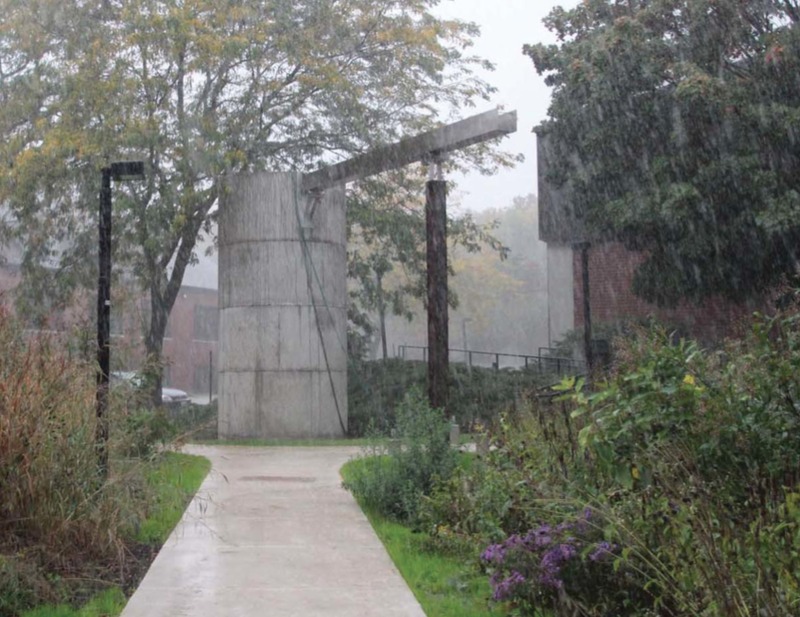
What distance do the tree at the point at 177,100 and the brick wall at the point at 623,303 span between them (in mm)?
7247

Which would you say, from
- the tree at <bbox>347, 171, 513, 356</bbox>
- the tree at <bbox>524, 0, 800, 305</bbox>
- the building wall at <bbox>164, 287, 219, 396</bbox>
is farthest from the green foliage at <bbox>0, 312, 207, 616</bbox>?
the building wall at <bbox>164, 287, 219, 396</bbox>

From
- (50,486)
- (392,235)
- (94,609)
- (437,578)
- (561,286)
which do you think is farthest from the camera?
(561,286)

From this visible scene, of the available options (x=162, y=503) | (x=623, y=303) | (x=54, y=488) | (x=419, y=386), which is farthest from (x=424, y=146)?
(x=623, y=303)

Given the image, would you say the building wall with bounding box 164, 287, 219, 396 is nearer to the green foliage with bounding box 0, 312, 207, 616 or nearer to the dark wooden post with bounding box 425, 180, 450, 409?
the dark wooden post with bounding box 425, 180, 450, 409

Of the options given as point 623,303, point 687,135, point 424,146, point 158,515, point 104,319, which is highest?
point 687,135

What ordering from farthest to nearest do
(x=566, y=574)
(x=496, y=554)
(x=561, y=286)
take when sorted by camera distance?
(x=561, y=286) < (x=496, y=554) < (x=566, y=574)

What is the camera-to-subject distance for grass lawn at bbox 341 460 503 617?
20.5ft

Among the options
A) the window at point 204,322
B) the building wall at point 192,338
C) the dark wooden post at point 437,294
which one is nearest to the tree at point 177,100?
the dark wooden post at point 437,294

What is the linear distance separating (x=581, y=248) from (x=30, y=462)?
19.3m

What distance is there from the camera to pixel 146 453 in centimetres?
971

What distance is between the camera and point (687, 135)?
19.0 metres

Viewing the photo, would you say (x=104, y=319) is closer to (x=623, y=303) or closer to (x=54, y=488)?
(x=54, y=488)

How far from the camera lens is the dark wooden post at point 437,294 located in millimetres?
13695

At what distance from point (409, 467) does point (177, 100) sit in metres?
12.7
